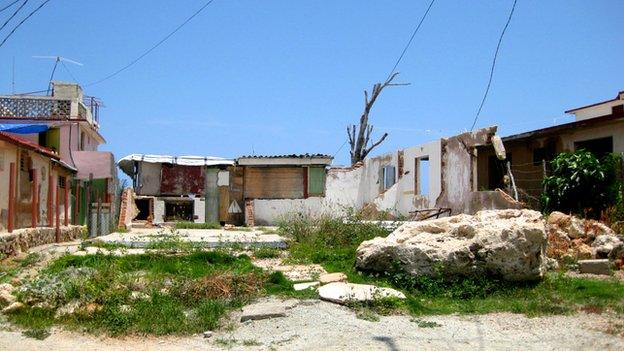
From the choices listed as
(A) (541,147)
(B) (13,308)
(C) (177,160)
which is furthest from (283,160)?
(B) (13,308)

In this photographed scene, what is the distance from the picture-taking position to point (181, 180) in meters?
28.0

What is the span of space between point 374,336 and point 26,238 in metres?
10.1

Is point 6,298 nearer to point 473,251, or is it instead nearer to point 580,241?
point 473,251

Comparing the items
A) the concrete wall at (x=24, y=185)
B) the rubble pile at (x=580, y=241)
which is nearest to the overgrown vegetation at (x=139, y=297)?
the concrete wall at (x=24, y=185)

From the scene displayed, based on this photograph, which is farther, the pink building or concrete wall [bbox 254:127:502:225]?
the pink building

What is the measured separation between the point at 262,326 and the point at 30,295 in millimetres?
3202

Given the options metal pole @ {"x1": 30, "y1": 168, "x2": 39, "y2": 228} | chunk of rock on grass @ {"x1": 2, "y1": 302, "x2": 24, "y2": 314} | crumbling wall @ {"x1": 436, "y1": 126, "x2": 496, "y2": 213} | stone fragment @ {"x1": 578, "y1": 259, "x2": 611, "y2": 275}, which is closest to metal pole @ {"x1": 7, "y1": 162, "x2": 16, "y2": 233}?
metal pole @ {"x1": 30, "y1": 168, "x2": 39, "y2": 228}

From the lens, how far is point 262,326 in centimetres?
703

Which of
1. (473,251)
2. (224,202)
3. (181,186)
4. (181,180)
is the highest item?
(181,180)

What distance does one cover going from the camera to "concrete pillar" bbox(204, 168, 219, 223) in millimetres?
27500

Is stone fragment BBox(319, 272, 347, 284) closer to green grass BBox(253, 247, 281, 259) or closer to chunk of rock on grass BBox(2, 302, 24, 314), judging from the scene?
green grass BBox(253, 247, 281, 259)

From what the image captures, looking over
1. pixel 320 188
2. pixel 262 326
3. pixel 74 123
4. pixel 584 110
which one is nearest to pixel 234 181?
pixel 320 188

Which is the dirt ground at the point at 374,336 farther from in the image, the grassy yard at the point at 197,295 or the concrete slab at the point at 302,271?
the concrete slab at the point at 302,271

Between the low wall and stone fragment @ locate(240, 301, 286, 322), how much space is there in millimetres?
6609
